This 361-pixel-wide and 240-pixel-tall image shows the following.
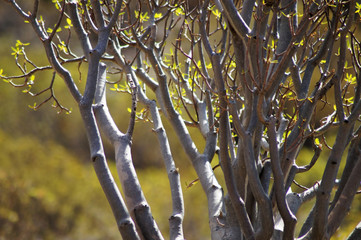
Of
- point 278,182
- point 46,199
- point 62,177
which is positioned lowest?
point 278,182

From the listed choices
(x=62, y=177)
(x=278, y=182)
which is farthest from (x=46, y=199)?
(x=278, y=182)

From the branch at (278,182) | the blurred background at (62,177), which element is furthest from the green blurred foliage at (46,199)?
the branch at (278,182)

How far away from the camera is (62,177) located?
7.19m

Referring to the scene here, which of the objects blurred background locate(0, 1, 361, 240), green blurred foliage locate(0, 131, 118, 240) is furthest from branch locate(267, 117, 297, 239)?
green blurred foliage locate(0, 131, 118, 240)

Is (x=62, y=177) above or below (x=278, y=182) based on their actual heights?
above

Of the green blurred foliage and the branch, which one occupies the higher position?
the green blurred foliage

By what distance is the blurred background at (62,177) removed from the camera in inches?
254

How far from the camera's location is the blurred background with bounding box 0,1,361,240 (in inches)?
254

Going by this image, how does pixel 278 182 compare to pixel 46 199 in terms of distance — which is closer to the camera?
pixel 278 182

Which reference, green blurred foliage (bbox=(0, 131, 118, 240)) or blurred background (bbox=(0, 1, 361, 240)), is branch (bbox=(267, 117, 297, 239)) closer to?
blurred background (bbox=(0, 1, 361, 240))

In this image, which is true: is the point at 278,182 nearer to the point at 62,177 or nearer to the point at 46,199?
the point at 46,199

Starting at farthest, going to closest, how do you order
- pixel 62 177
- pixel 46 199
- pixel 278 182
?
pixel 62 177 → pixel 46 199 → pixel 278 182

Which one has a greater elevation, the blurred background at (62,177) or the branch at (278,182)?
the blurred background at (62,177)

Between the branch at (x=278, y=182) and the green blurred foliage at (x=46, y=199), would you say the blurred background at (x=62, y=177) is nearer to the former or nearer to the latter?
the green blurred foliage at (x=46, y=199)
